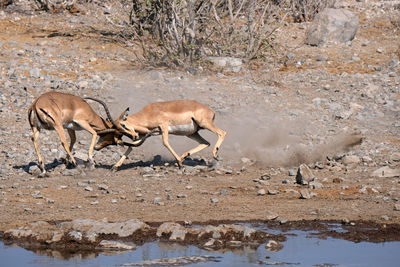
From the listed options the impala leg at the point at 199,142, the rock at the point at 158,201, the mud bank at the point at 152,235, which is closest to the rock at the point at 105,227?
the mud bank at the point at 152,235

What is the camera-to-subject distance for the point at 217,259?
8.38 metres

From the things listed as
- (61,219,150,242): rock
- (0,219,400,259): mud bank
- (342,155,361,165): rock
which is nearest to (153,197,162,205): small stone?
(0,219,400,259): mud bank

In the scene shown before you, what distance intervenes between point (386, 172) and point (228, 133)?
4.19 metres

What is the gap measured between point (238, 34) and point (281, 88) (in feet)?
10.8

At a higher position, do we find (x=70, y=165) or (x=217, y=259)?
(x=217, y=259)

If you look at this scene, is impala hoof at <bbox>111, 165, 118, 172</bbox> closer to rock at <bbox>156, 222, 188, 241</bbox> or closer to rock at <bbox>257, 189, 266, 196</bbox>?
rock at <bbox>257, 189, 266, 196</bbox>

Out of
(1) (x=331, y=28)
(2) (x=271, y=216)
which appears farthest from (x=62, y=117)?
(1) (x=331, y=28)

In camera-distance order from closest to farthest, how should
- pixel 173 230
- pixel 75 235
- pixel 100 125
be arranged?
pixel 75 235, pixel 173 230, pixel 100 125

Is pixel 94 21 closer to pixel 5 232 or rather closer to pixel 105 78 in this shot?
pixel 105 78

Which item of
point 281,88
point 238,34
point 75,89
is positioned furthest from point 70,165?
point 238,34

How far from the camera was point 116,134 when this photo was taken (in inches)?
569

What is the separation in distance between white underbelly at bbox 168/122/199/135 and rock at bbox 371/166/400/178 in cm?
358

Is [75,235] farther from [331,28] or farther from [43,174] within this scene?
[331,28]

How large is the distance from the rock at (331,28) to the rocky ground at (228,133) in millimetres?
420
